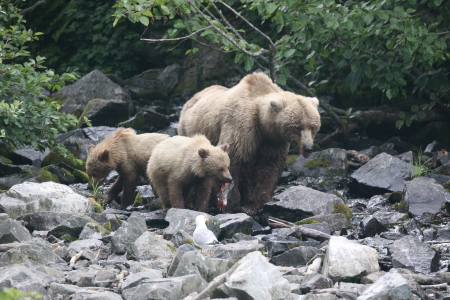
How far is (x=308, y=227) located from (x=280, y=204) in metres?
0.97

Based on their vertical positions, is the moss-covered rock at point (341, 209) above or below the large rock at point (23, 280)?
below

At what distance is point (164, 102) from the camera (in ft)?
56.9

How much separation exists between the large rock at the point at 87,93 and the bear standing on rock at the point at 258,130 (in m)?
6.96

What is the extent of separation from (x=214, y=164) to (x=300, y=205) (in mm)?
1267

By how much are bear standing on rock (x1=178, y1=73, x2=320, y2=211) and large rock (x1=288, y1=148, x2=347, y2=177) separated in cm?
243

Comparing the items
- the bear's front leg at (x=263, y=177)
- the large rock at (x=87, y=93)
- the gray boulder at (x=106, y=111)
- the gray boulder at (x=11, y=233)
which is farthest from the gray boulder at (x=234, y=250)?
the large rock at (x=87, y=93)

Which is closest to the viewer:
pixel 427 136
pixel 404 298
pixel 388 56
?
pixel 404 298

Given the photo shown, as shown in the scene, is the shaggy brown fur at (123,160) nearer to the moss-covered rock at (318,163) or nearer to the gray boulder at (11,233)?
the moss-covered rock at (318,163)

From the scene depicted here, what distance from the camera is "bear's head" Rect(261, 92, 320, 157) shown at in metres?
8.52

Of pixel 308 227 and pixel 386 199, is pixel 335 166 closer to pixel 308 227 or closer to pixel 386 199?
pixel 386 199

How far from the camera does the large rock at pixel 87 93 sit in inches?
616

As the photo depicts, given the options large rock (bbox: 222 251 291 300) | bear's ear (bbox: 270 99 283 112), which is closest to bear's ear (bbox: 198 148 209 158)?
bear's ear (bbox: 270 99 283 112)

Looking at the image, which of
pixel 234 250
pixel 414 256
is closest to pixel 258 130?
pixel 234 250

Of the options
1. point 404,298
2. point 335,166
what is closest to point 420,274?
point 404,298
